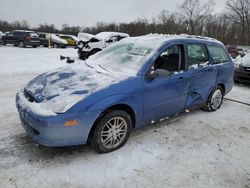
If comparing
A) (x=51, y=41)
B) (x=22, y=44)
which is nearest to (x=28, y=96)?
(x=22, y=44)

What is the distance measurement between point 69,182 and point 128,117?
1.17m

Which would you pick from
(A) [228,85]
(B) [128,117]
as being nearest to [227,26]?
(A) [228,85]

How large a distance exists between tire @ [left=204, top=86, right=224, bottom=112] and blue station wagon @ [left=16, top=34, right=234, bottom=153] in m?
0.14

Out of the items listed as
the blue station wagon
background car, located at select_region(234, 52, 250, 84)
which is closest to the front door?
the blue station wagon

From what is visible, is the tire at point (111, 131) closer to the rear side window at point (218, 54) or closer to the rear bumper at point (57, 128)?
the rear bumper at point (57, 128)

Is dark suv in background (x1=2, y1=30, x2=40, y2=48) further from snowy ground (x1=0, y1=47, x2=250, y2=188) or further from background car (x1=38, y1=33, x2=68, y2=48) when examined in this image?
snowy ground (x1=0, y1=47, x2=250, y2=188)

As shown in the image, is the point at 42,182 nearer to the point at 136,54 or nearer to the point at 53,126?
the point at 53,126

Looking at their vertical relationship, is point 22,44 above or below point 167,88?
above

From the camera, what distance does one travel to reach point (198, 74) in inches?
176

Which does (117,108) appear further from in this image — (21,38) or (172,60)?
(21,38)

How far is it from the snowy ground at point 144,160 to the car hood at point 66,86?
2.42 ft

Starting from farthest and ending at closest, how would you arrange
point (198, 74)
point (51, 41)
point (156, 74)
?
point (51, 41) → point (198, 74) → point (156, 74)

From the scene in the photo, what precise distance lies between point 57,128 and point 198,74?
2.80 metres

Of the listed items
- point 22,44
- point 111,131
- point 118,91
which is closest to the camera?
point 118,91
